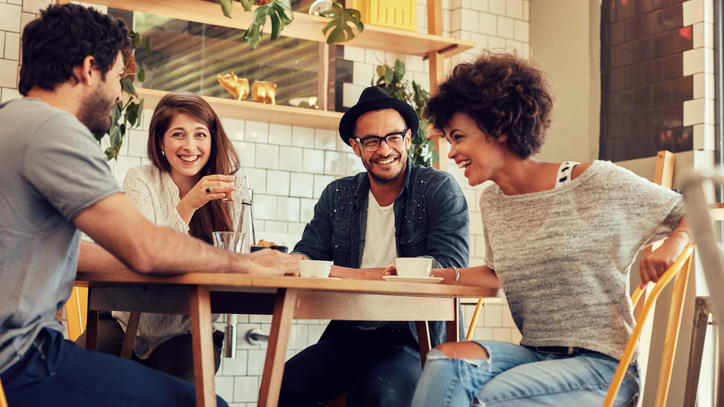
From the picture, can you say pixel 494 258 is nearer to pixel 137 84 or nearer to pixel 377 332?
pixel 377 332

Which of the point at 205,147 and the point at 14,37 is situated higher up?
the point at 14,37

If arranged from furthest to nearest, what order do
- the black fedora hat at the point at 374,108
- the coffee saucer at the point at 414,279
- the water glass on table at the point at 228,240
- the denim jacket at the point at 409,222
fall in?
the black fedora hat at the point at 374,108 < the denim jacket at the point at 409,222 < the water glass on table at the point at 228,240 < the coffee saucer at the point at 414,279

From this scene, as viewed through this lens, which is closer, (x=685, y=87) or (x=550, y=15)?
(x=685, y=87)

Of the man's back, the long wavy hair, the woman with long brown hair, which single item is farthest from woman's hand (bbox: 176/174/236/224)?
the man's back

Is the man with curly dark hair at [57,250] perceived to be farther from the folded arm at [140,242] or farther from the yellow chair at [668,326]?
the yellow chair at [668,326]

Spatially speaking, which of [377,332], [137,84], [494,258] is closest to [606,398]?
[494,258]

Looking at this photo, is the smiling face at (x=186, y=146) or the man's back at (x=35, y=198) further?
the smiling face at (x=186, y=146)

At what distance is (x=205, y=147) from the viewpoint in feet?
9.71

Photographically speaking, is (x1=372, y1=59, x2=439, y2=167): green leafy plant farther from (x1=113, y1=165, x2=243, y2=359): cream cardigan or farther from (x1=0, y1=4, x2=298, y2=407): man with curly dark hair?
(x1=0, y1=4, x2=298, y2=407): man with curly dark hair

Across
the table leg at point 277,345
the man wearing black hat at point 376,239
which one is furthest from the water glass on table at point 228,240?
the table leg at point 277,345

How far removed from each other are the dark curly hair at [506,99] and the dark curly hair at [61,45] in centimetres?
87

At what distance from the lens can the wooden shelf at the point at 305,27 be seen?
374cm

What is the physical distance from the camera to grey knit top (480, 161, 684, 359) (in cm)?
174

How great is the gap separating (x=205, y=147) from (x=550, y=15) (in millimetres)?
2856
